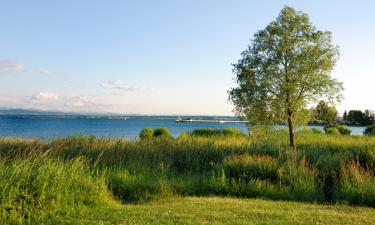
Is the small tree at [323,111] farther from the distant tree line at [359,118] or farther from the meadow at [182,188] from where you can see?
the distant tree line at [359,118]

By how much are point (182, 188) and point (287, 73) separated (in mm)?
8871

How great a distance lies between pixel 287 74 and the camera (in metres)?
18.5

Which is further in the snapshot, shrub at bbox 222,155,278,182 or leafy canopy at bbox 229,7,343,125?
leafy canopy at bbox 229,7,343,125

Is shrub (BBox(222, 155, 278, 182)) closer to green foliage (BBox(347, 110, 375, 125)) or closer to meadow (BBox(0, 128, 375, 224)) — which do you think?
meadow (BBox(0, 128, 375, 224))

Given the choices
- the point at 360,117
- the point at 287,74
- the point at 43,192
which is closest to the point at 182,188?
the point at 43,192

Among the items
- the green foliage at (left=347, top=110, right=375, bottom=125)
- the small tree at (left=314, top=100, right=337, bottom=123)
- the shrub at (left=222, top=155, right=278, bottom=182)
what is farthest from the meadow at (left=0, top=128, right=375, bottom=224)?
the green foliage at (left=347, top=110, right=375, bottom=125)

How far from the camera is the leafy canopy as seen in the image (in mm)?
18219

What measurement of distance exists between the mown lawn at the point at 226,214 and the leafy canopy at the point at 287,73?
8966mm

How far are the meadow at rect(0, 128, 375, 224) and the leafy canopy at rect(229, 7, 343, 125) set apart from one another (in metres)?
2.03

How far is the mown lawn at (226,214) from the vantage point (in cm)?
793

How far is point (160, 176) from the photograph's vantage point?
13367 mm

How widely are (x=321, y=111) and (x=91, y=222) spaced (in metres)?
14.4

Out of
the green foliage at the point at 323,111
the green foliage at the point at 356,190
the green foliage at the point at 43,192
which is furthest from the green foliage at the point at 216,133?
the green foliage at the point at 43,192

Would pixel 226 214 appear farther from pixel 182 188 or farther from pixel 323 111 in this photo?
pixel 323 111
